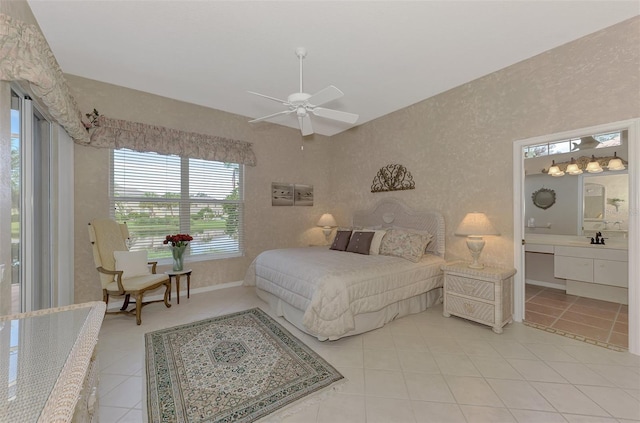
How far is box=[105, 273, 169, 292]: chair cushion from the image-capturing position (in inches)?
120

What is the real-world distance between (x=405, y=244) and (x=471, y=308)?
103cm

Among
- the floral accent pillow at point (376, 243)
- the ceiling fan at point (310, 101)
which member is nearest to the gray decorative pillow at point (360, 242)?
the floral accent pillow at point (376, 243)

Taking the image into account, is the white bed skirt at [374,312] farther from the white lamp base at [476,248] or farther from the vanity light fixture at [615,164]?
the vanity light fixture at [615,164]

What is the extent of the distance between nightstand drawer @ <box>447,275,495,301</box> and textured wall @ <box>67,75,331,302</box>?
2.90 m

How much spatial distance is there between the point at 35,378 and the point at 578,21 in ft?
13.8

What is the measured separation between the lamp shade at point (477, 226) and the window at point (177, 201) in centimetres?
347

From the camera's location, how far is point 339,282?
260 cm

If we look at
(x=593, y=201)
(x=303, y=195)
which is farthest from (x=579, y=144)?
(x=303, y=195)

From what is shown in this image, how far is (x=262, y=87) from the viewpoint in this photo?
3502 millimetres

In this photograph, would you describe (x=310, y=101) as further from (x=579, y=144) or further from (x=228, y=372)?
(x=579, y=144)

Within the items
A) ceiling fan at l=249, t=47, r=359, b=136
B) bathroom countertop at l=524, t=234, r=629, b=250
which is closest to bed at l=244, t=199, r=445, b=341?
ceiling fan at l=249, t=47, r=359, b=136

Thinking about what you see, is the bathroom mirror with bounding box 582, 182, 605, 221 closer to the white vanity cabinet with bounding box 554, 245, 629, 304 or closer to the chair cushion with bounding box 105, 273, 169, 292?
the white vanity cabinet with bounding box 554, 245, 629, 304

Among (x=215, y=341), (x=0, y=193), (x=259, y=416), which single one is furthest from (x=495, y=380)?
(x=0, y=193)

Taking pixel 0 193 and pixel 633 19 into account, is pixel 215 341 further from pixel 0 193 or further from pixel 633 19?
pixel 633 19
